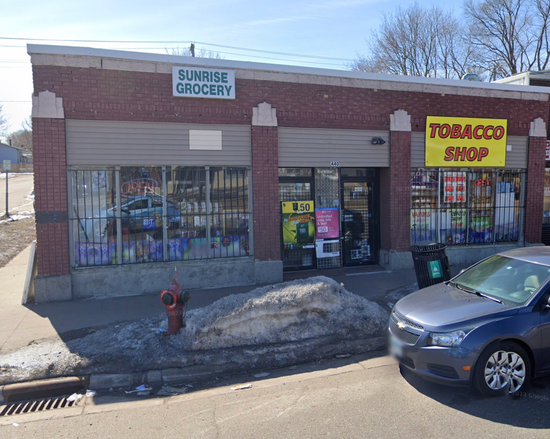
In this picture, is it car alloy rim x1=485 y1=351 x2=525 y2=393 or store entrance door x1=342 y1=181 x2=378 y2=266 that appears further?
store entrance door x1=342 y1=181 x2=378 y2=266

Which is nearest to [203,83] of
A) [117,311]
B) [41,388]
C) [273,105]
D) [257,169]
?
[273,105]

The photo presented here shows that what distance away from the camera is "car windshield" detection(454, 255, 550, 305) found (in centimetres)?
491

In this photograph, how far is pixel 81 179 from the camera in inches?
338

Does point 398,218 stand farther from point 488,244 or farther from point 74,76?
point 74,76

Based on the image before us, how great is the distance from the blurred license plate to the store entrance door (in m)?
5.75

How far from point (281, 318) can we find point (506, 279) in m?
3.02

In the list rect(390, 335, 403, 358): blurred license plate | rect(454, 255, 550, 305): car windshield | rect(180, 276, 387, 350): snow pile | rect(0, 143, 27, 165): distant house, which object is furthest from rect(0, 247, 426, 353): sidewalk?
rect(0, 143, 27, 165): distant house

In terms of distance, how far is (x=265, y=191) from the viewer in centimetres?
949

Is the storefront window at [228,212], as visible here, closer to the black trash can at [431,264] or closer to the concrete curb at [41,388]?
the black trash can at [431,264]

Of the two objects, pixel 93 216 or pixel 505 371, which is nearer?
pixel 505 371

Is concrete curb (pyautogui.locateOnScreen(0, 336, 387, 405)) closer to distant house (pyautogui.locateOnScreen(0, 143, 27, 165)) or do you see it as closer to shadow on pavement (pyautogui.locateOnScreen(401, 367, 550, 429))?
shadow on pavement (pyautogui.locateOnScreen(401, 367, 550, 429))

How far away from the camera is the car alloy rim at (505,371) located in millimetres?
4371

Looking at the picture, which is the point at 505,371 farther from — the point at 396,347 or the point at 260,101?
the point at 260,101

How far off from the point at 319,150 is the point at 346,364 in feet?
17.9
